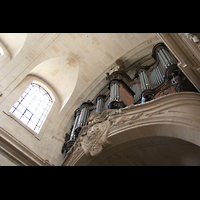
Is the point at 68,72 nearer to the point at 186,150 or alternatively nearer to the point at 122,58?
the point at 122,58

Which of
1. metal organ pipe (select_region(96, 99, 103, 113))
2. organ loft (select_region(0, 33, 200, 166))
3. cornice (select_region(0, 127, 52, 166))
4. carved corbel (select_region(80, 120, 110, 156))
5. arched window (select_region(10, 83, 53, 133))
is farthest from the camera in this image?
arched window (select_region(10, 83, 53, 133))

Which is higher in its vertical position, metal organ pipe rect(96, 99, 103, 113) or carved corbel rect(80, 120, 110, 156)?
metal organ pipe rect(96, 99, 103, 113)

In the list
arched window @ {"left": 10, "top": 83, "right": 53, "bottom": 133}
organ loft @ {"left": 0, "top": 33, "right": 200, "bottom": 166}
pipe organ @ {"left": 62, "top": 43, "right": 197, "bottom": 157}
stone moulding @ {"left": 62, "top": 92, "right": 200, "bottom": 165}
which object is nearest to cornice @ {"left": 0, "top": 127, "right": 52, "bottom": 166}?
organ loft @ {"left": 0, "top": 33, "right": 200, "bottom": 166}

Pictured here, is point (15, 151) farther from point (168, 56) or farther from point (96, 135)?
point (168, 56)

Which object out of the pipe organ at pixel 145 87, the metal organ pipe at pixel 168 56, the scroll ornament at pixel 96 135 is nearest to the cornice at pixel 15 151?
the pipe organ at pixel 145 87

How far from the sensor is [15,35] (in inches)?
379

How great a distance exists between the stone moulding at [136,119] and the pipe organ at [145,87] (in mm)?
949

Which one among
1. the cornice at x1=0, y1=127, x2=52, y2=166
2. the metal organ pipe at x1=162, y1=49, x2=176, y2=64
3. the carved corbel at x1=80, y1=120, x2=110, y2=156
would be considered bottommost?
the cornice at x1=0, y1=127, x2=52, y2=166

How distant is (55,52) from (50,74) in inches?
45.1

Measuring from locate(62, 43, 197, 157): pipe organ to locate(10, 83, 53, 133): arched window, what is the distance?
164cm

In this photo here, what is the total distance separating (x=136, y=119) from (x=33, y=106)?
5660 millimetres

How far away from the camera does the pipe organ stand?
238 inches

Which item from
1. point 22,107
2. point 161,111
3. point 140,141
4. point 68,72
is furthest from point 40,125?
point 161,111

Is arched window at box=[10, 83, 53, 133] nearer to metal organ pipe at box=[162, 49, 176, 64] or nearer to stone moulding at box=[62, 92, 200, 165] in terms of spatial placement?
stone moulding at box=[62, 92, 200, 165]
